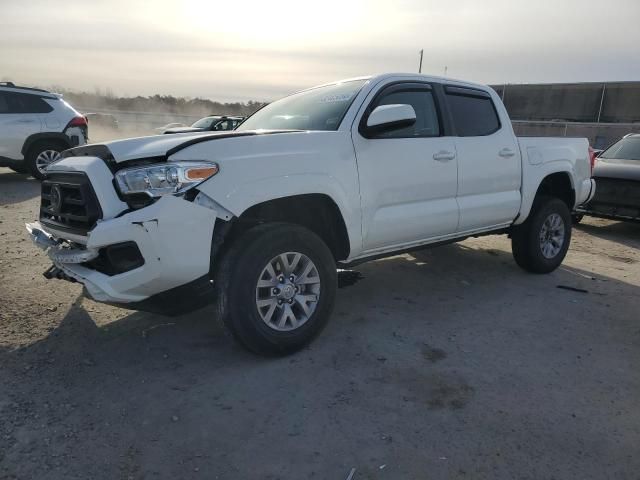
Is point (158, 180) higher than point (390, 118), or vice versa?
point (390, 118)

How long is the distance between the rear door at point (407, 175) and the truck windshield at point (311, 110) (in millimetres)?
215

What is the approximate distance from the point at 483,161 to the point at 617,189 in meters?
4.43

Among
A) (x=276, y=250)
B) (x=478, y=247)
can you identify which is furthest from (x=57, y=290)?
(x=478, y=247)

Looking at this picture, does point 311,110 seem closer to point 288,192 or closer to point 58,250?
point 288,192

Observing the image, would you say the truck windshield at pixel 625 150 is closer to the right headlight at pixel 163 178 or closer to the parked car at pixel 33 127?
the right headlight at pixel 163 178

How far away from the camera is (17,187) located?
31.6ft

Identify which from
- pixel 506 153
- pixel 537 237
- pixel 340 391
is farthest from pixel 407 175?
pixel 537 237

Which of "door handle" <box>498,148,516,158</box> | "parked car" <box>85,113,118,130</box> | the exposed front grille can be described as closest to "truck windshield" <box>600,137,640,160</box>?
"door handle" <box>498,148,516,158</box>

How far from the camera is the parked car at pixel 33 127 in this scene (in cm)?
951

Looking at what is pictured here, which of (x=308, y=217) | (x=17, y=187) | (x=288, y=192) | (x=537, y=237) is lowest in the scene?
(x=17, y=187)

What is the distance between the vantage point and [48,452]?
2.48 m

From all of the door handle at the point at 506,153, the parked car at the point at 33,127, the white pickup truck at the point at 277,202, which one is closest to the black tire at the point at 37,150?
the parked car at the point at 33,127

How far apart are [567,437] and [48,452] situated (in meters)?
2.68

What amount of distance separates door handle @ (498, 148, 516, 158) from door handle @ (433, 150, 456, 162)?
2.63 feet
